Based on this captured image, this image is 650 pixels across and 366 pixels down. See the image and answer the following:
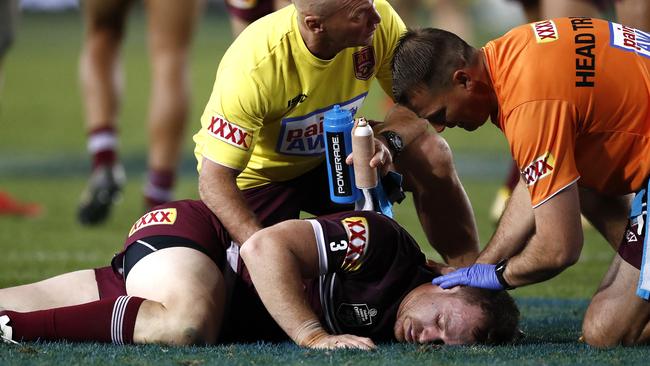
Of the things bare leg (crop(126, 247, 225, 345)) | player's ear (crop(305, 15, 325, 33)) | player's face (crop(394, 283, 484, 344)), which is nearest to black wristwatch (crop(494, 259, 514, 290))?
player's face (crop(394, 283, 484, 344))

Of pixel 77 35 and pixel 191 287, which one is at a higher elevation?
pixel 191 287

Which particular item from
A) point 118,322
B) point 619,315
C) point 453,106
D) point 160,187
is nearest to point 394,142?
point 453,106

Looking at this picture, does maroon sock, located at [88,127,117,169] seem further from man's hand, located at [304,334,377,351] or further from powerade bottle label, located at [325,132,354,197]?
man's hand, located at [304,334,377,351]

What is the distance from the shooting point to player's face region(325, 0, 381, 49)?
15.7ft

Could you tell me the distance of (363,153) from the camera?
15.7ft

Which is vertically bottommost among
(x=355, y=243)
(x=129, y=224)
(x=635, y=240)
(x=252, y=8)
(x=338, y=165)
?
(x=129, y=224)

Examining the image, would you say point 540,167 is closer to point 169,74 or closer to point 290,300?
point 290,300

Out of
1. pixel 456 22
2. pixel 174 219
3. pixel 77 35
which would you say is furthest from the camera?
pixel 77 35

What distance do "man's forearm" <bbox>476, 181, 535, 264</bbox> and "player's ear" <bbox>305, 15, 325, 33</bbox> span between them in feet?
3.46

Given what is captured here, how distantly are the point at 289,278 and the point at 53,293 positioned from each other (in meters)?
1.09

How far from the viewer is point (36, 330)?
4438 mm

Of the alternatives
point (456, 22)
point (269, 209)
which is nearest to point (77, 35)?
point (456, 22)

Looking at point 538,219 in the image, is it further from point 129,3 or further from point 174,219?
point 129,3

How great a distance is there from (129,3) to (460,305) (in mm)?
4630
